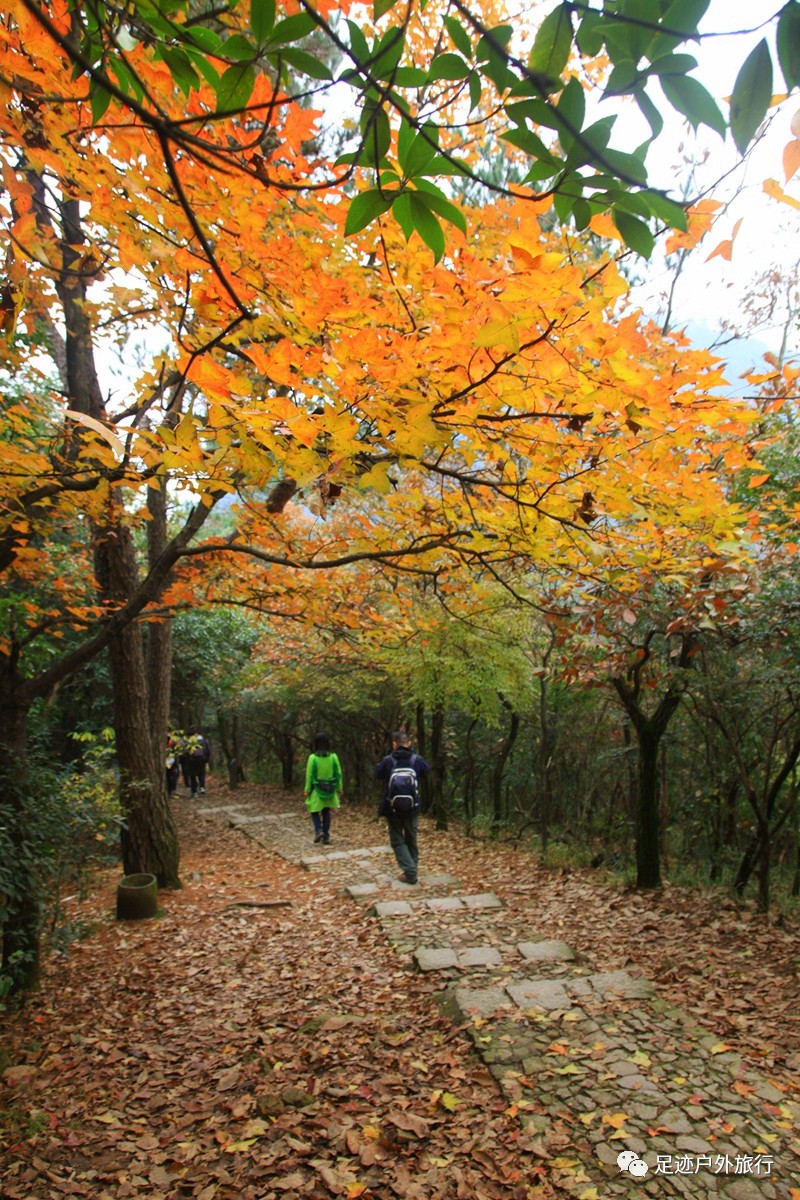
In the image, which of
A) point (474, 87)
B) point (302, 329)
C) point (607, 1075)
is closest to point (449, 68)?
point (474, 87)

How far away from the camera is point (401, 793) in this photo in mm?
6629

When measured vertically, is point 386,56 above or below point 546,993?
above

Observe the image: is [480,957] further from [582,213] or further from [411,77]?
[411,77]

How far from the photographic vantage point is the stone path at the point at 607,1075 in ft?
8.54

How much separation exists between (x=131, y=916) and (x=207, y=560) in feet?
11.2

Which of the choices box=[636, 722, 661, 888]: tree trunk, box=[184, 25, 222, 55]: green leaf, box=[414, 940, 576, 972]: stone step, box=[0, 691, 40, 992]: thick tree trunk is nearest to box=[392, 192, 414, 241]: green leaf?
box=[184, 25, 222, 55]: green leaf

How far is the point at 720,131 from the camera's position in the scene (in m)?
0.89

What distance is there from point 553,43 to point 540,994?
14.8 ft

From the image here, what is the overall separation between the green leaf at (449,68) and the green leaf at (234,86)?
337 millimetres

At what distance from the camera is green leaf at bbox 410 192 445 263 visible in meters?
1.06

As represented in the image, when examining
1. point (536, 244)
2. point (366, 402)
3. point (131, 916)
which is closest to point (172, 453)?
point (366, 402)

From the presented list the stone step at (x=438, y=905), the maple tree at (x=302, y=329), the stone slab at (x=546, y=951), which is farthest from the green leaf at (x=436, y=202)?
the stone step at (x=438, y=905)

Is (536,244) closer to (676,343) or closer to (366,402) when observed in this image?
(366,402)

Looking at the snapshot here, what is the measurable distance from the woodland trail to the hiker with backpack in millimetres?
503
